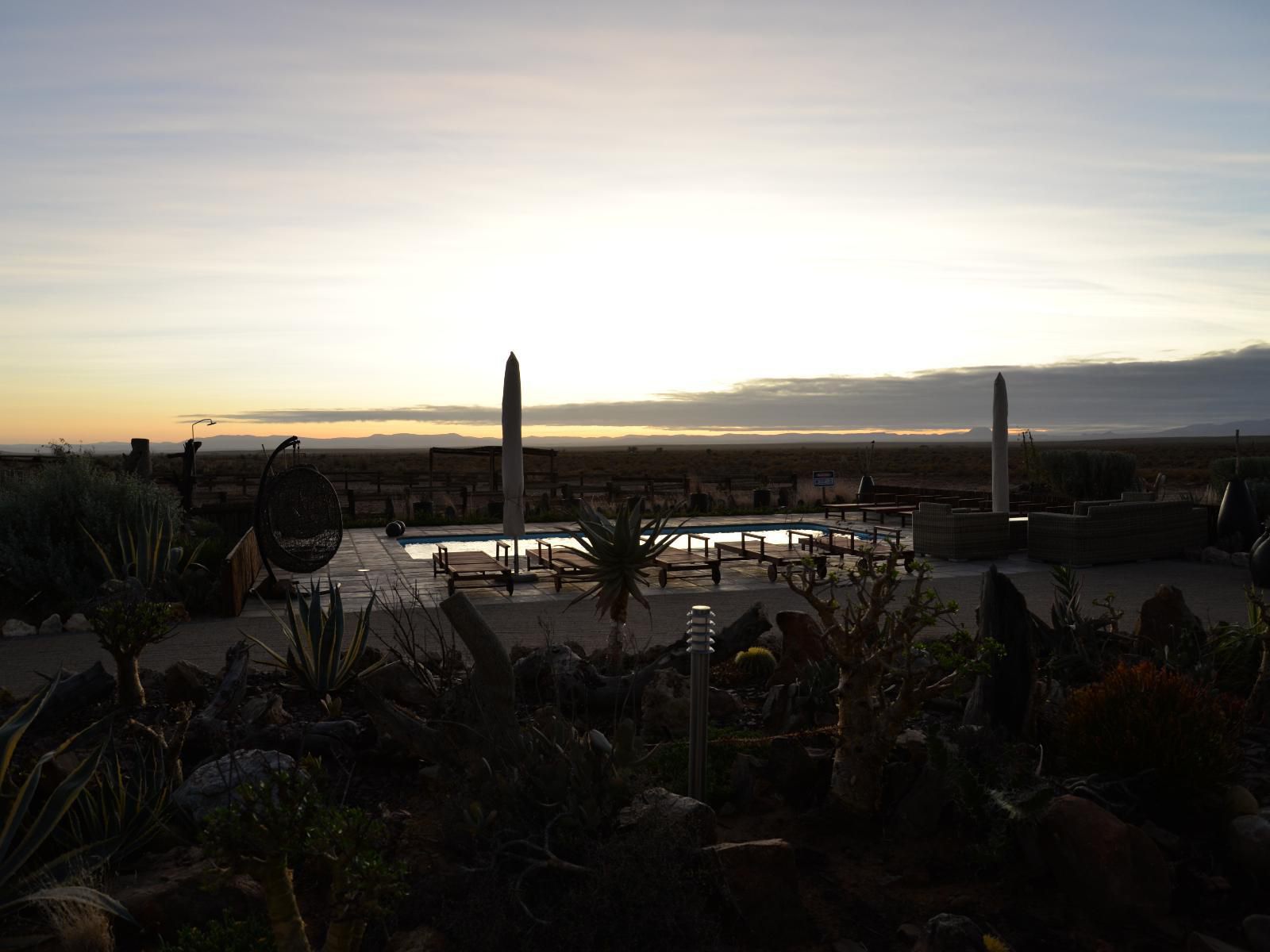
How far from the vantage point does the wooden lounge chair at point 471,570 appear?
31.9 feet

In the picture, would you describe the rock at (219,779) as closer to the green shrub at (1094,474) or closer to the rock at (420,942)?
the rock at (420,942)

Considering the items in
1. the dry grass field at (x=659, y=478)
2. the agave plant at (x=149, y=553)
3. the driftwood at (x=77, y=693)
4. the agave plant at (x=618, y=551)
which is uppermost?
the agave plant at (x=618, y=551)

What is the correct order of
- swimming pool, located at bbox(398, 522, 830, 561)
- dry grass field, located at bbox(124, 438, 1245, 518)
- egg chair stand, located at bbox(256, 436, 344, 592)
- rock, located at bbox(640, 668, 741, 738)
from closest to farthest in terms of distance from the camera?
rock, located at bbox(640, 668, 741, 738)
egg chair stand, located at bbox(256, 436, 344, 592)
swimming pool, located at bbox(398, 522, 830, 561)
dry grass field, located at bbox(124, 438, 1245, 518)

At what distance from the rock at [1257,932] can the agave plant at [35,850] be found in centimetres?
361

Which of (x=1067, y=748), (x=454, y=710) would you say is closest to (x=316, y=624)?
(x=454, y=710)

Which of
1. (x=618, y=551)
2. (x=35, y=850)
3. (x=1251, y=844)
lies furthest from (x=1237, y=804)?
(x=35, y=850)

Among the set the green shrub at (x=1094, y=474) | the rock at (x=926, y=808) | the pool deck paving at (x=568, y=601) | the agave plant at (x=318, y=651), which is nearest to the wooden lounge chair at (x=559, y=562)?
the pool deck paving at (x=568, y=601)

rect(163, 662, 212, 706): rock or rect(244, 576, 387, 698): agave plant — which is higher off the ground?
rect(244, 576, 387, 698): agave plant

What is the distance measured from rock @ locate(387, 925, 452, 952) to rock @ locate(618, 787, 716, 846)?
70 centimetres

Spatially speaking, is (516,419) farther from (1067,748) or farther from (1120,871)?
(1120,871)

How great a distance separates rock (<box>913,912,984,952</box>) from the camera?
284 centimetres

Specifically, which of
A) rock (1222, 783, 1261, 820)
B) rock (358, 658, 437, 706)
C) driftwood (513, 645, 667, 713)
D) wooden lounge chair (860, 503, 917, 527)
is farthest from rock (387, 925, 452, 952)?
wooden lounge chair (860, 503, 917, 527)

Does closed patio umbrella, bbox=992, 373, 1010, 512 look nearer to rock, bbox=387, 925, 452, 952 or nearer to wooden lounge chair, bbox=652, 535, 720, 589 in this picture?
wooden lounge chair, bbox=652, 535, 720, 589

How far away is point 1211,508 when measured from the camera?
504 inches
